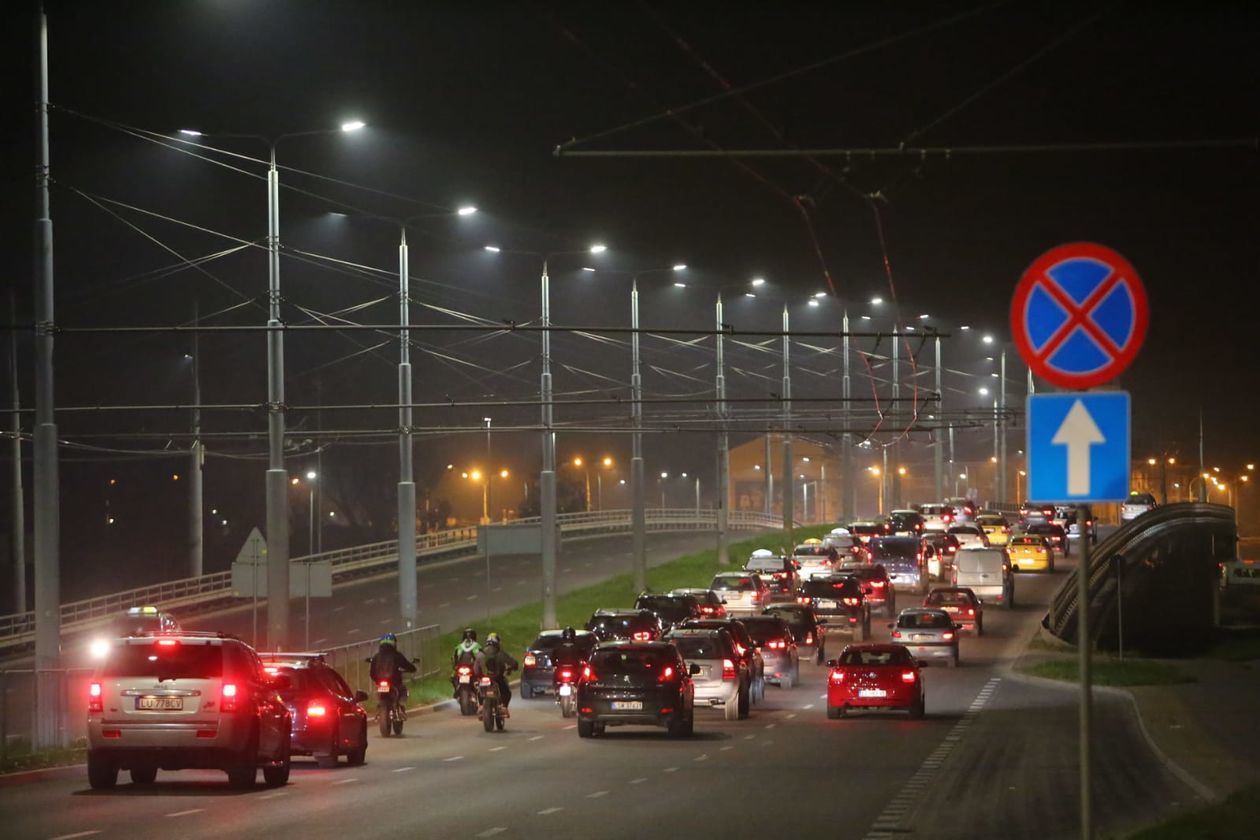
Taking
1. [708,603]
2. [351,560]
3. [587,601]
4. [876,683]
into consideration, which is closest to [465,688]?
[876,683]

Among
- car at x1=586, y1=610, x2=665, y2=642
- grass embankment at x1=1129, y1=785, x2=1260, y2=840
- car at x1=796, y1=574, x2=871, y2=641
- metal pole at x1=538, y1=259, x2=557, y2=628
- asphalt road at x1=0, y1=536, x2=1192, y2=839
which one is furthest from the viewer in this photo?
car at x1=796, y1=574, x2=871, y2=641

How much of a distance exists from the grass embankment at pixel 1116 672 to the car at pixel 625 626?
9588mm

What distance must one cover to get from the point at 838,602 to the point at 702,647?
78.0ft

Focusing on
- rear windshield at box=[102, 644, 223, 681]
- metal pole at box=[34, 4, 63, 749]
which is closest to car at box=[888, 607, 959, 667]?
metal pole at box=[34, 4, 63, 749]

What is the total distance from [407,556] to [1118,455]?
42046mm

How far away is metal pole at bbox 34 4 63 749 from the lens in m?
28.6

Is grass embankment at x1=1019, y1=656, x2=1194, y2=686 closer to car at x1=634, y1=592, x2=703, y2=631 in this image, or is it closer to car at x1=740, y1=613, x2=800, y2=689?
car at x1=740, y1=613, x2=800, y2=689

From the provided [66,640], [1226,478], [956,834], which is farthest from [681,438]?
[956,834]

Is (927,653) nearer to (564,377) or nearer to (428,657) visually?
(428,657)

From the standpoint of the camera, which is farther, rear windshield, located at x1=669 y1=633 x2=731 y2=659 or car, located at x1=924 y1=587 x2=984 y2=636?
car, located at x1=924 y1=587 x2=984 y2=636

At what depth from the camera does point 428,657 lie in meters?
46.3

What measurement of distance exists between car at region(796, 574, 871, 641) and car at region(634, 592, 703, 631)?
18.0 feet

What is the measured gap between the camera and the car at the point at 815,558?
74.2m

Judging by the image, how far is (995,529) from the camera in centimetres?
9138
